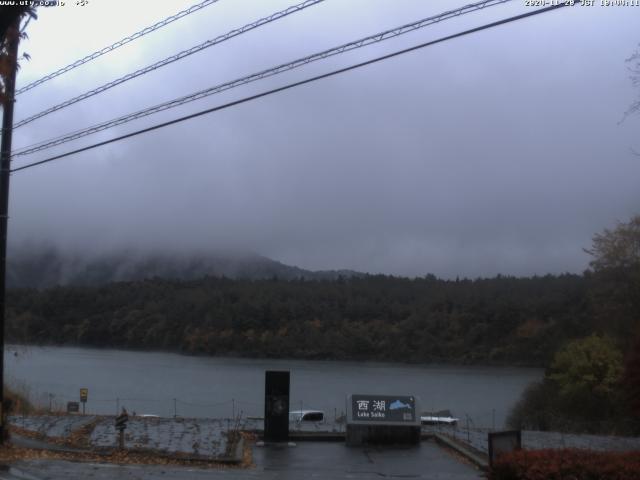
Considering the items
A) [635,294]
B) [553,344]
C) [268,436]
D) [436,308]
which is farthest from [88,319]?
[268,436]

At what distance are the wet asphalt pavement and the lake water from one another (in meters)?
21.6

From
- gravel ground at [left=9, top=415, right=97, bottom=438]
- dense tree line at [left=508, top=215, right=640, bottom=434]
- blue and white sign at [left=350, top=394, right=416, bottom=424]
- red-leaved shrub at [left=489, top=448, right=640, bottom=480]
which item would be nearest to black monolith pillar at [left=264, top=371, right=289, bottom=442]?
blue and white sign at [left=350, top=394, right=416, bottom=424]

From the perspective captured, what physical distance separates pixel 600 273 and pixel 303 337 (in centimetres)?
4463

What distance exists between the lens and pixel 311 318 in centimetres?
8706

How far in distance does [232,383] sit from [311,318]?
24.6 m

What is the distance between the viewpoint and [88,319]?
289 feet

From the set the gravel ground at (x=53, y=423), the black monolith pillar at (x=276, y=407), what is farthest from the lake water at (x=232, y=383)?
the black monolith pillar at (x=276, y=407)

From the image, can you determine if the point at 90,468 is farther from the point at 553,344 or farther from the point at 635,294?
the point at 553,344

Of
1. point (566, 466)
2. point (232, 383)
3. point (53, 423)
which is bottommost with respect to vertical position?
point (53, 423)

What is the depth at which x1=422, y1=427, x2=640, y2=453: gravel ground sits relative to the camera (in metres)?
20.9

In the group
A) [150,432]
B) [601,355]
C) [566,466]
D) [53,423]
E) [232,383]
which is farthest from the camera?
[232,383]

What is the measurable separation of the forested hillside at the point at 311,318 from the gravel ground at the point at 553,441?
47735 millimetres

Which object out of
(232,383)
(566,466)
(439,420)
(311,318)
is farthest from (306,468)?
(311,318)

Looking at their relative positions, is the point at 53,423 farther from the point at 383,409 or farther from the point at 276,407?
the point at 383,409
